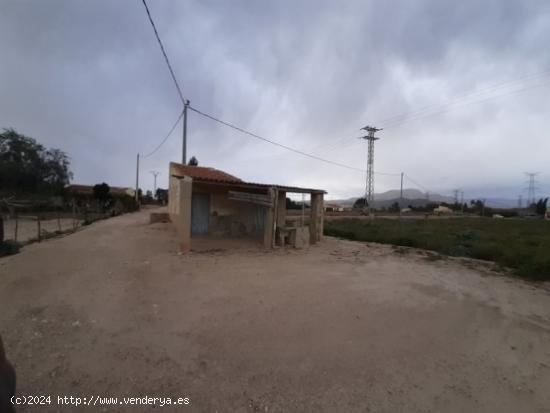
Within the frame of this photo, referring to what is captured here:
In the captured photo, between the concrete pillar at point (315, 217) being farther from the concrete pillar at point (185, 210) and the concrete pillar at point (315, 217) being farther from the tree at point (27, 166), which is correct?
the tree at point (27, 166)

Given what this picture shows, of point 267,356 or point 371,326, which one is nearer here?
point 267,356

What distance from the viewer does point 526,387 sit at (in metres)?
3.47

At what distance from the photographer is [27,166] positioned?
1303 inches

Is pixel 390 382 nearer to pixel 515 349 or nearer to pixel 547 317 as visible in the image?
pixel 515 349

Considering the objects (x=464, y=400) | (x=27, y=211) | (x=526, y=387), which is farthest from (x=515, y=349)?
(x=27, y=211)

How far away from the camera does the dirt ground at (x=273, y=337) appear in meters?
3.09

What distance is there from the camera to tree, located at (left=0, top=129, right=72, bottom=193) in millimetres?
30922

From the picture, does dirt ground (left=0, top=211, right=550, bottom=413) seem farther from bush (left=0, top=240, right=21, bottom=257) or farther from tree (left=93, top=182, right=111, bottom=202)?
tree (left=93, top=182, right=111, bottom=202)

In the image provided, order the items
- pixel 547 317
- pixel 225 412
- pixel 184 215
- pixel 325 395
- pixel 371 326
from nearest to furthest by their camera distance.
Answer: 1. pixel 225 412
2. pixel 325 395
3. pixel 371 326
4. pixel 547 317
5. pixel 184 215

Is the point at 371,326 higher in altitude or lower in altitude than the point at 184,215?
lower

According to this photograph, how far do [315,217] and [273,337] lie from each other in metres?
10.1

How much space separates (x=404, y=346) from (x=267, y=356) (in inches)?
73.2

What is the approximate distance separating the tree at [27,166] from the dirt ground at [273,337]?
3022 cm

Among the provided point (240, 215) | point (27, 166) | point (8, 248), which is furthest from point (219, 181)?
point (27, 166)
